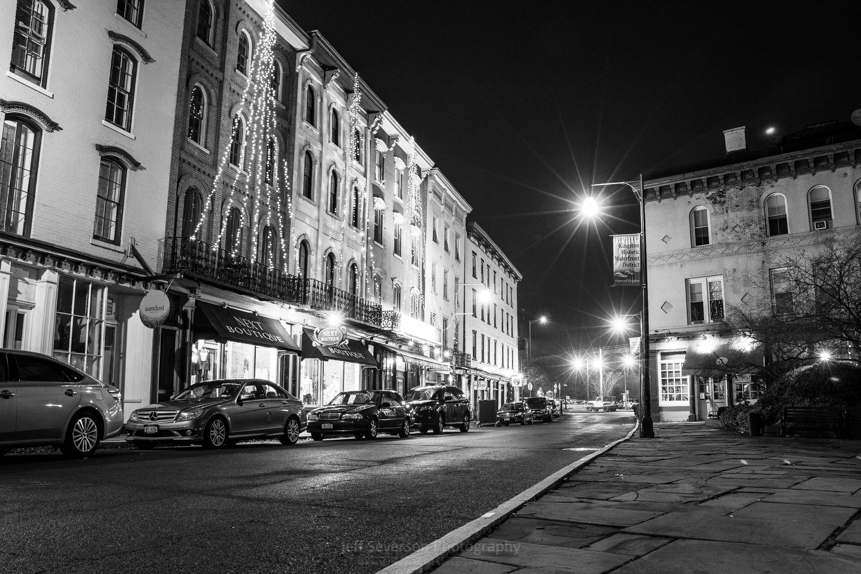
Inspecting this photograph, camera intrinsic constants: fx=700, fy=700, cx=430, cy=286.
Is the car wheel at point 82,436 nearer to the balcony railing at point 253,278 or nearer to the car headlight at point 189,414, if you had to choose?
the car headlight at point 189,414

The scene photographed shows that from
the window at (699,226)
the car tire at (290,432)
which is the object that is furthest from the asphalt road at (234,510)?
the window at (699,226)

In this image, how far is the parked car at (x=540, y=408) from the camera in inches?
1586

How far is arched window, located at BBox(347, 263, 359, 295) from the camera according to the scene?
104ft

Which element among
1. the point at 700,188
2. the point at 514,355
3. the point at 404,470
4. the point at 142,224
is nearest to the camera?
the point at 404,470

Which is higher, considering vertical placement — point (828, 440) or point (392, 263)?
point (392, 263)

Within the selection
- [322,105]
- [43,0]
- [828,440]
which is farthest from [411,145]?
[828,440]

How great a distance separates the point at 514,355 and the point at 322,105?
42.5 meters

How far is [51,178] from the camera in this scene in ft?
55.6

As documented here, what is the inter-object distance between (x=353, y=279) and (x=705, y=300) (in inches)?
719

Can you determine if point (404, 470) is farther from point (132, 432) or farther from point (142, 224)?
point (142, 224)

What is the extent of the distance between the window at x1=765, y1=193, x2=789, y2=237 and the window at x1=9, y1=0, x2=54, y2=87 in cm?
3202

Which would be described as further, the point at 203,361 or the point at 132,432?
the point at 203,361

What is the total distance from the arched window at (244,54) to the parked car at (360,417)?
39.6 ft

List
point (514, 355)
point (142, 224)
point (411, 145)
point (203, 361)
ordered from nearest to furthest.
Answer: point (142, 224), point (203, 361), point (411, 145), point (514, 355)
